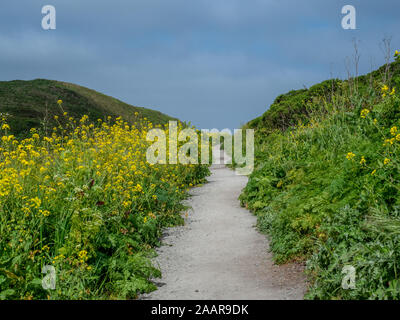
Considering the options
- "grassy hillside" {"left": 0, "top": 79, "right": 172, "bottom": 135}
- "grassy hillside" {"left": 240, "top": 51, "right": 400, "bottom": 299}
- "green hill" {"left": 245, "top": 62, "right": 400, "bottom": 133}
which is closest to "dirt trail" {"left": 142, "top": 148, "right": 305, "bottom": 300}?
"grassy hillside" {"left": 240, "top": 51, "right": 400, "bottom": 299}

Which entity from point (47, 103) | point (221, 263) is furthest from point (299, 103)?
point (47, 103)

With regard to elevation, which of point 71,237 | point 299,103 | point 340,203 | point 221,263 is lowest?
point 221,263

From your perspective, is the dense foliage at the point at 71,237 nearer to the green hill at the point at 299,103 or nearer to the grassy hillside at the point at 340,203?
the grassy hillside at the point at 340,203

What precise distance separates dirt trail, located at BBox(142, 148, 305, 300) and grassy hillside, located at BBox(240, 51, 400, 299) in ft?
0.99

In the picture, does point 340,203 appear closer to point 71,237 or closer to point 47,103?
point 71,237

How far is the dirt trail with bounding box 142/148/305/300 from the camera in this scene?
16.7 ft

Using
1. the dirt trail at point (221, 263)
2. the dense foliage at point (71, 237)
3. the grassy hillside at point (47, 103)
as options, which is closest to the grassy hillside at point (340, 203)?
the dirt trail at point (221, 263)

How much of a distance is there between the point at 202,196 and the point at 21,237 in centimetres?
715

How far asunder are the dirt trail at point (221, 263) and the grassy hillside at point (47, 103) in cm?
1779

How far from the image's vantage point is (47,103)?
28562 millimetres

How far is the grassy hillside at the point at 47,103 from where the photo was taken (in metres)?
28.9

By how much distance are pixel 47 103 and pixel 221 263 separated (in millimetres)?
26009

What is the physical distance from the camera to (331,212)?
5723 mm
